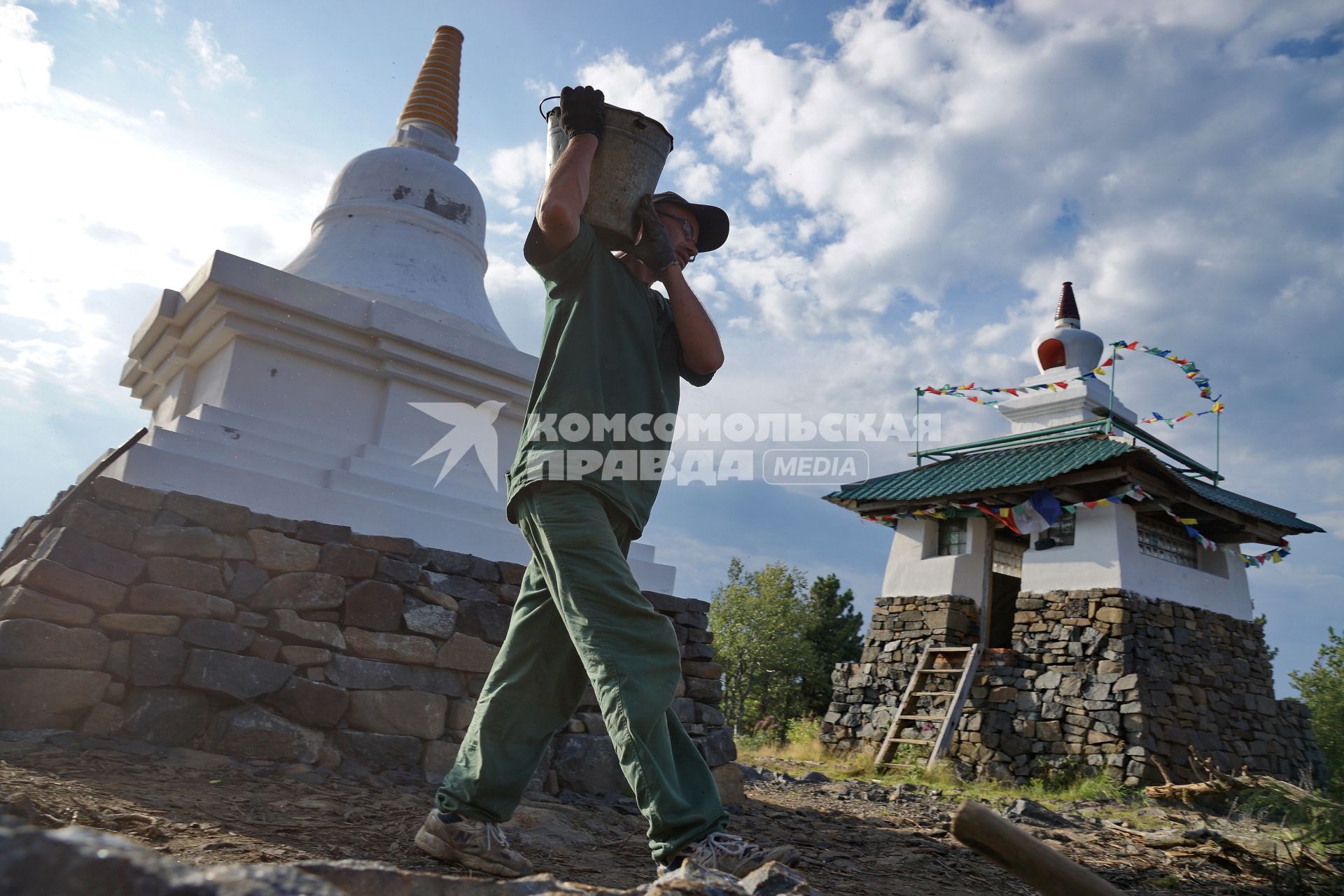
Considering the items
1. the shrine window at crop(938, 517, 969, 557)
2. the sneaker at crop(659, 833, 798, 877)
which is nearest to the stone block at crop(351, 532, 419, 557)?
the sneaker at crop(659, 833, 798, 877)

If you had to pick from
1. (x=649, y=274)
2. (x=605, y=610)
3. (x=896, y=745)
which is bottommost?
(x=896, y=745)

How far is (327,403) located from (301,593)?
5.45 ft

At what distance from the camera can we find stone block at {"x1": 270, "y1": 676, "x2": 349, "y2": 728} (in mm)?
3666

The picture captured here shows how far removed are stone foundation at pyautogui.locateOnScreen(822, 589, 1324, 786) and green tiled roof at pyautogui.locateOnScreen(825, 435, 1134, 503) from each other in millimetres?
1472

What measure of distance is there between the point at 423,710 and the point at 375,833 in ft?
4.45

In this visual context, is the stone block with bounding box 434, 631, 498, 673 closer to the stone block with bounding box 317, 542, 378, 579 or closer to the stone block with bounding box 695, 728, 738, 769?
the stone block with bounding box 317, 542, 378, 579

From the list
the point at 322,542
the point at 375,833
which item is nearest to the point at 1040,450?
the point at 322,542

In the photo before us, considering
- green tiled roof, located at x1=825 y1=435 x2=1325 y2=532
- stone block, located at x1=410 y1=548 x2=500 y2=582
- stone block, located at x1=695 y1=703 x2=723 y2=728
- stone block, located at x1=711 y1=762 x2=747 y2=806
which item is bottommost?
stone block, located at x1=711 y1=762 x2=747 y2=806

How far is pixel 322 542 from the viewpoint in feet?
13.3

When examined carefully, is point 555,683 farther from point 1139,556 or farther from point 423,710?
point 1139,556

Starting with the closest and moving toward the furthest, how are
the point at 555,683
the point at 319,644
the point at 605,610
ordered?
the point at 605,610 → the point at 555,683 → the point at 319,644

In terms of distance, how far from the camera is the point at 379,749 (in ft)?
12.5

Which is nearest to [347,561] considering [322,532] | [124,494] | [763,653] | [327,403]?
[322,532]

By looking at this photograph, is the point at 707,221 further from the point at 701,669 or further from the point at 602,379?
the point at 701,669
